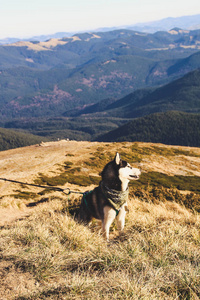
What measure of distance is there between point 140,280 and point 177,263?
1366 mm

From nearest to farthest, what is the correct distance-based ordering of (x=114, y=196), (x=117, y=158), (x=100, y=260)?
(x=100, y=260) → (x=117, y=158) → (x=114, y=196)

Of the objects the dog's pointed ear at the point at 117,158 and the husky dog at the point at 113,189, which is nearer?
the dog's pointed ear at the point at 117,158

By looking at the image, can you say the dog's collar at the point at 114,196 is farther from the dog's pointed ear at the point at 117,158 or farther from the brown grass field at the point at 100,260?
the brown grass field at the point at 100,260

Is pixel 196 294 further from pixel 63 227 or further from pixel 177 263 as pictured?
pixel 63 227

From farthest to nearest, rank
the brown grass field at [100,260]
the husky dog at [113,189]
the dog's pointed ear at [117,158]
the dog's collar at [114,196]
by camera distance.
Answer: the dog's collar at [114,196], the husky dog at [113,189], the dog's pointed ear at [117,158], the brown grass field at [100,260]

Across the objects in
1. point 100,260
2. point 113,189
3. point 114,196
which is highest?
point 113,189

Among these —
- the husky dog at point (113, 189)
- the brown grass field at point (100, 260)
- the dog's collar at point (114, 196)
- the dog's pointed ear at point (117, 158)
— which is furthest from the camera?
the dog's collar at point (114, 196)

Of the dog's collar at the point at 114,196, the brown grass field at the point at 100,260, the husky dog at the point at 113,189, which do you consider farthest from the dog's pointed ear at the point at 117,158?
the brown grass field at the point at 100,260

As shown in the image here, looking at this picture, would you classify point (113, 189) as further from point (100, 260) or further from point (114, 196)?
point (100, 260)

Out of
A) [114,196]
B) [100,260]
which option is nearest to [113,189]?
[114,196]

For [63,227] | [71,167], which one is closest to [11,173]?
[71,167]

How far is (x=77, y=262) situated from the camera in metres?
7.20

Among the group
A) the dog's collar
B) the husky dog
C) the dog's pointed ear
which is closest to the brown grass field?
the husky dog

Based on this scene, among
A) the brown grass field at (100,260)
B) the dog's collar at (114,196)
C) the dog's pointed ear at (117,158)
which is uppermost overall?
the dog's pointed ear at (117,158)
